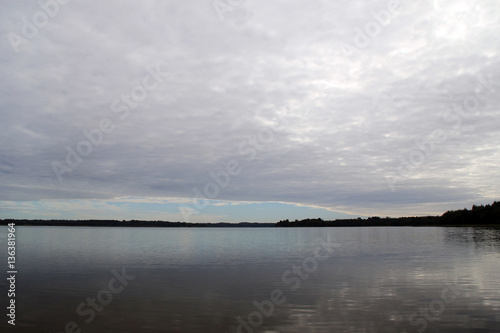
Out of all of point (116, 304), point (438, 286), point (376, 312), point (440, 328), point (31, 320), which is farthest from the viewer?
point (438, 286)

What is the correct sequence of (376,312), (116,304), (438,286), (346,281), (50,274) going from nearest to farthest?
(376,312) → (116,304) → (438,286) → (346,281) → (50,274)

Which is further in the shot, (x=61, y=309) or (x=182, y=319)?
(x=61, y=309)

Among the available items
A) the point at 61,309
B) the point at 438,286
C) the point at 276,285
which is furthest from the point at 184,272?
the point at 438,286

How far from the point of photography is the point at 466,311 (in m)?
20.8

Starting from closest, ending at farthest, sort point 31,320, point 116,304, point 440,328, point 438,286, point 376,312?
point 440,328, point 31,320, point 376,312, point 116,304, point 438,286

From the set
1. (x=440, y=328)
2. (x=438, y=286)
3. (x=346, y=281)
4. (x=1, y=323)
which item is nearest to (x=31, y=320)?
(x=1, y=323)

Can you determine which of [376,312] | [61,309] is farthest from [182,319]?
[376,312]

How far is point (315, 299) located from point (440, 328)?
27.3 feet

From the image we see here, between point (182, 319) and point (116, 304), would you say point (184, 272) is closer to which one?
point (116, 304)

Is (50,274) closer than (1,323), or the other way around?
(1,323)

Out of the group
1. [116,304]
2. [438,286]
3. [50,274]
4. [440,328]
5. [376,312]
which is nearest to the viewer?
[440,328]

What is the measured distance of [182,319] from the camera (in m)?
19.3

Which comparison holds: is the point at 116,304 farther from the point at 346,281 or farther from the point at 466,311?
the point at 466,311

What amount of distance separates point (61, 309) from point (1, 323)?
3280 mm
